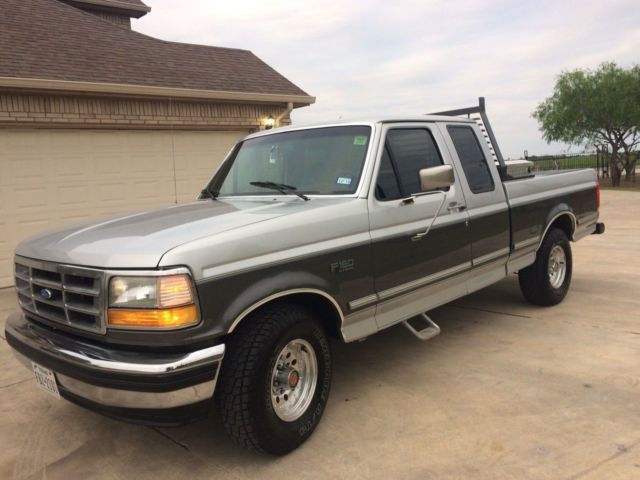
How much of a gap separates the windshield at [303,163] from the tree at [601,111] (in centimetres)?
2419

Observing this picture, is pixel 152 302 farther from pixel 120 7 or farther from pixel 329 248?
pixel 120 7

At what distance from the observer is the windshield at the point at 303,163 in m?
3.72

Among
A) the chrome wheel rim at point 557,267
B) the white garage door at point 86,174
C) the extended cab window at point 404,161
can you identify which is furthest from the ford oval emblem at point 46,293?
the white garage door at point 86,174

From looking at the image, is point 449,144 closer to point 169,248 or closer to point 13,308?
point 169,248

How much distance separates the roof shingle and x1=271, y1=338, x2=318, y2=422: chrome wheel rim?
275 inches

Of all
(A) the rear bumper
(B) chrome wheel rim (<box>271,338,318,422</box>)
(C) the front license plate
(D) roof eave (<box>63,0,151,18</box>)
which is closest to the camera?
(A) the rear bumper

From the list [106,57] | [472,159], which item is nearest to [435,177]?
[472,159]

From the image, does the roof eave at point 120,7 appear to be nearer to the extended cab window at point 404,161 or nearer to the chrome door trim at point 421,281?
the extended cab window at point 404,161

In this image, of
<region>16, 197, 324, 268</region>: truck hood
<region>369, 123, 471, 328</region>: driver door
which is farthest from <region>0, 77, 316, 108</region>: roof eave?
<region>369, 123, 471, 328</region>: driver door

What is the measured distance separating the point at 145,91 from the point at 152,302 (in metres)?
7.22

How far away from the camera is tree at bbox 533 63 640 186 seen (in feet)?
78.1

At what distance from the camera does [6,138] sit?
7.92 meters

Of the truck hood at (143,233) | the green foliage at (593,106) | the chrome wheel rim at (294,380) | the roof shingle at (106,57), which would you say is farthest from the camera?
the green foliage at (593,106)

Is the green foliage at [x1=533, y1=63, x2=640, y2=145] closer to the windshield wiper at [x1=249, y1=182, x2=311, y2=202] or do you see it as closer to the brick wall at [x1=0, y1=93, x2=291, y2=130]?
the brick wall at [x1=0, y1=93, x2=291, y2=130]
